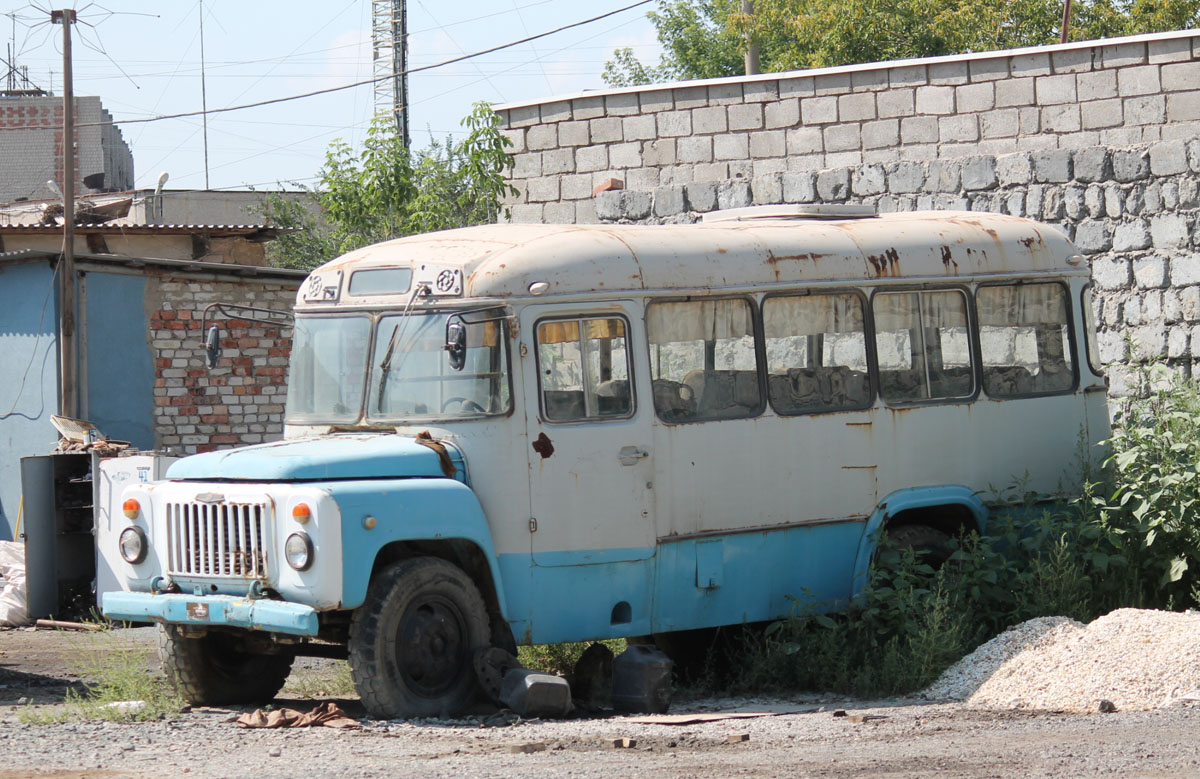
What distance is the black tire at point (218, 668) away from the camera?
8.27 m

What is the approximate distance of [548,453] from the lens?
8.20m

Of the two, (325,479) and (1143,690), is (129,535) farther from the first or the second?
(1143,690)

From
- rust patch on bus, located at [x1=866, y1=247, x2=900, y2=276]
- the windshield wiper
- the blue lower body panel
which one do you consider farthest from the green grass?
rust patch on bus, located at [x1=866, y1=247, x2=900, y2=276]

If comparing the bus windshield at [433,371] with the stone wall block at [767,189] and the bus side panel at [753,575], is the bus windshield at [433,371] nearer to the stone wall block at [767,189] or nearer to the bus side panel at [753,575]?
the bus side panel at [753,575]

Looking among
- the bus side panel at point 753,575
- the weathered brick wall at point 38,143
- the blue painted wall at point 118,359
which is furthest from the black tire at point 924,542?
the weathered brick wall at point 38,143

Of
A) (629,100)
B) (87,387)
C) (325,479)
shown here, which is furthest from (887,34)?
(325,479)

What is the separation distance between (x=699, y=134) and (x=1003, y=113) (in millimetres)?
3155

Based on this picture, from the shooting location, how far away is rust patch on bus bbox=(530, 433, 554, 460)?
817 cm

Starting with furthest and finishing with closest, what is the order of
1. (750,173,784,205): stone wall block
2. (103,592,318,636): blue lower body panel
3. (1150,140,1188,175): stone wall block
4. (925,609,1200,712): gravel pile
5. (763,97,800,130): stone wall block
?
(763,97,800,130): stone wall block < (750,173,784,205): stone wall block < (1150,140,1188,175): stone wall block < (925,609,1200,712): gravel pile < (103,592,318,636): blue lower body panel

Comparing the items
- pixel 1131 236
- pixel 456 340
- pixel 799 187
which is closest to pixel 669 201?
pixel 799 187

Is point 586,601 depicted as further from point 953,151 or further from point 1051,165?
point 953,151

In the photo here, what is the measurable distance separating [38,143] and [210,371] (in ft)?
92.0

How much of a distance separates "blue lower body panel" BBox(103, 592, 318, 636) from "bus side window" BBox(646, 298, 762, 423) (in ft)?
7.62

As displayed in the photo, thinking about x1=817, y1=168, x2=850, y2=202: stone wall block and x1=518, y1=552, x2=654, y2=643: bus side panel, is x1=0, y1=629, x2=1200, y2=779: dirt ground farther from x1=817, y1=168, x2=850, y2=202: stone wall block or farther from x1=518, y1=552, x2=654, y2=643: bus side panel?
x1=817, y1=168, x2=850, y2=202: stone wall block
